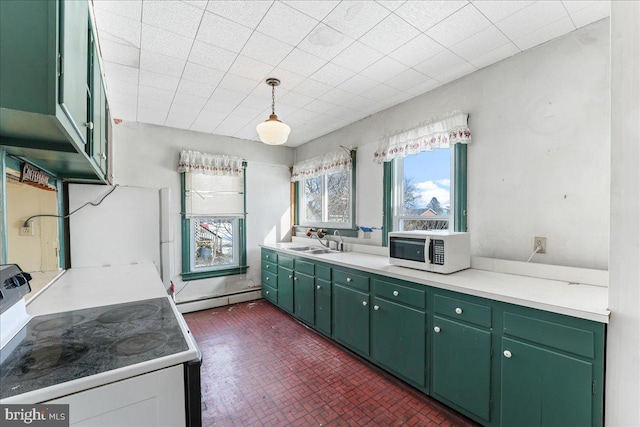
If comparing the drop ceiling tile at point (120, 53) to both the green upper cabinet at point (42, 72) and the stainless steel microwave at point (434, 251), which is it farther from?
the stainless steel microwave at point (434, 251)

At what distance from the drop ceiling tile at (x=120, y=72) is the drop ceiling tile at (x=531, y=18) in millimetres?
2829

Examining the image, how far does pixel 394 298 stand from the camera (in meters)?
2.31

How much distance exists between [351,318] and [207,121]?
300 centimetres

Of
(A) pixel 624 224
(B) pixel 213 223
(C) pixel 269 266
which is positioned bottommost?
(C) pixel 269 266

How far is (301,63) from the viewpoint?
7.56ft

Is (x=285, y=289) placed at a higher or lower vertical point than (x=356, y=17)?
lower

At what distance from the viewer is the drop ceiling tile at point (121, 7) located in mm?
1626

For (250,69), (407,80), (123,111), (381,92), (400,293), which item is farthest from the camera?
(123,111)

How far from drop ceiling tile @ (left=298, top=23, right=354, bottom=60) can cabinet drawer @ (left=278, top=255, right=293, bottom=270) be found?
2.40m

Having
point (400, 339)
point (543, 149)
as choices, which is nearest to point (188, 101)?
point (400, 339)

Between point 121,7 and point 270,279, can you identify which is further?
point 270,279

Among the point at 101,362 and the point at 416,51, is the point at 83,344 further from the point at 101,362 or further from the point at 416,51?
the point at 416,51

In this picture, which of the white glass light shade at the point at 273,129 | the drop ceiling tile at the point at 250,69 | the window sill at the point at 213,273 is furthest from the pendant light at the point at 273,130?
the window sill at the point at 213,273

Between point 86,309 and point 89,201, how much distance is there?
157 centimetres
